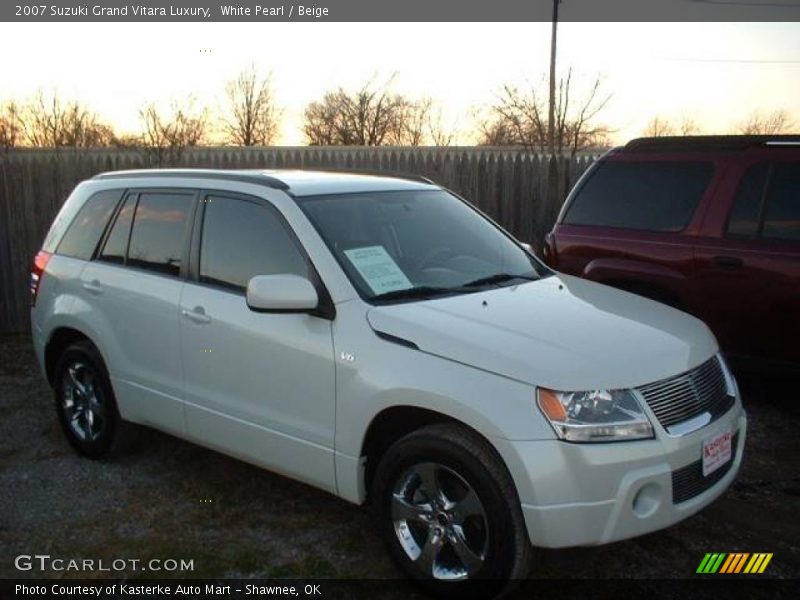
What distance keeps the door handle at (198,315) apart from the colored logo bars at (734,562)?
270 centimetres

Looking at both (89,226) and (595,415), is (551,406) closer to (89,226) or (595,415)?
(595,415)

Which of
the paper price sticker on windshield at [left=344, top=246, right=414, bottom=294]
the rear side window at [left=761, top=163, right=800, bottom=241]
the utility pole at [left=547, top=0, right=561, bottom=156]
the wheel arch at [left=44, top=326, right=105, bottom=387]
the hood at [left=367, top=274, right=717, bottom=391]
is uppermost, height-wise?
the utility pole at [left=547, top=0, right=561, bottom=156]

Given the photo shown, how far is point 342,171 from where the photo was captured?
475cm

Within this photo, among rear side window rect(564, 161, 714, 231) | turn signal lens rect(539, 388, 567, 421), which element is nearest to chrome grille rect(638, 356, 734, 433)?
turn signal lens rect(539, 388, 567, 421)

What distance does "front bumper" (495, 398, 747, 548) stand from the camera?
2830 mm

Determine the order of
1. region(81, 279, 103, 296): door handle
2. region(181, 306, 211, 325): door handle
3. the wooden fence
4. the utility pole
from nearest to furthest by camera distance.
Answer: region(181, 306, 211, 325): door handle
region(81, 279, 103, 296): door handle
the wooden fence
the utility pole

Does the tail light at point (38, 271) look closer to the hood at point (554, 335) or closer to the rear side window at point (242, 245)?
the rear side window at point (242, 245)

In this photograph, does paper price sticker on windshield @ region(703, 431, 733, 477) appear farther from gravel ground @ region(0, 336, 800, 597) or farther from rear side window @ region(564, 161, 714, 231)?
rear side window @ region(564, 161, 714, 231)

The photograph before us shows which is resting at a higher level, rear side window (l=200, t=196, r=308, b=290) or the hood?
rear side window (l=200, t=196, r=308, b=290)

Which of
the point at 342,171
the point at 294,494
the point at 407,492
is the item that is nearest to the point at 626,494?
the point at 407,492

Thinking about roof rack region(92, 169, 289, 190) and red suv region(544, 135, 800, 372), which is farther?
red suv region(544, 135, 800, 372)

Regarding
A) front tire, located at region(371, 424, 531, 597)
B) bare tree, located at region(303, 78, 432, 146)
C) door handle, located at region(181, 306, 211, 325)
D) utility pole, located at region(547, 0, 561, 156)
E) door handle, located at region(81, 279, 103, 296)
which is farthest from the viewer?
bare tree, located at region(303, 78, 432, 146)

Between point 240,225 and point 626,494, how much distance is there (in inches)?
93.3

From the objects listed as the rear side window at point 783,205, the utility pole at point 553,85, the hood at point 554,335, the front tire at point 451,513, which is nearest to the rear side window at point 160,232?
the hood at point 554,335
